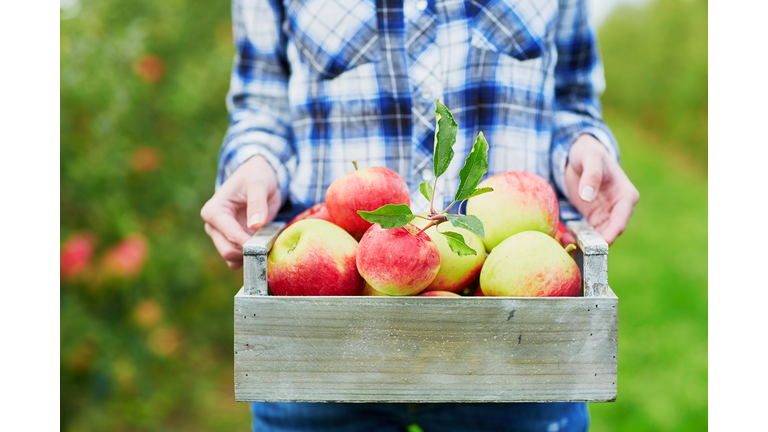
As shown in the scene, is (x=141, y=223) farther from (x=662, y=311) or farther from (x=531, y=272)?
(x=662, y=311)

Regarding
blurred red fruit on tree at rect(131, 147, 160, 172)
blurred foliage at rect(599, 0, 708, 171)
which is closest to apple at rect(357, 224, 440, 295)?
blurred red fruit on tree at rect(131, 147, 160, 172)

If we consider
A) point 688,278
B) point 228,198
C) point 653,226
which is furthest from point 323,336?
point 653,226

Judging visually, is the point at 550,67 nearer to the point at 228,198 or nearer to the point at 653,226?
the point at 228,198

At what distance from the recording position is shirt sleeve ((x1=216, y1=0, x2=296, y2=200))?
1216 mm

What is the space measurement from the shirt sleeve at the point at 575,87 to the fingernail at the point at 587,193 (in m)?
0.18

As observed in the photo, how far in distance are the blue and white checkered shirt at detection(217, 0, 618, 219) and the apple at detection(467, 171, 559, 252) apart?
0.63 feet

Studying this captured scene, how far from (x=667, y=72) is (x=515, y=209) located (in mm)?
8829

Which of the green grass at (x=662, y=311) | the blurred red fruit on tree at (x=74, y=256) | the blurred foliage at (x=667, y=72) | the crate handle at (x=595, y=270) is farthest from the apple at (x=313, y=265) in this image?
the blurred foliage at (x=667, y=72)

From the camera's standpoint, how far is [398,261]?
0.80 metres

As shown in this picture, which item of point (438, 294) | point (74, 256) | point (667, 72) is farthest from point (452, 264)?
point (667, 72)

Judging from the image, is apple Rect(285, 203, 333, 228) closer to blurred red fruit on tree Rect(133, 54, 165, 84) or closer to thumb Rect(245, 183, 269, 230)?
thumb Rect(245, 183, 269, 230)

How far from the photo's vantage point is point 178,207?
261 cm

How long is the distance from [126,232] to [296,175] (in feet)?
4.21

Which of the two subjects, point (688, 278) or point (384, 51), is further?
point (688, 278)
